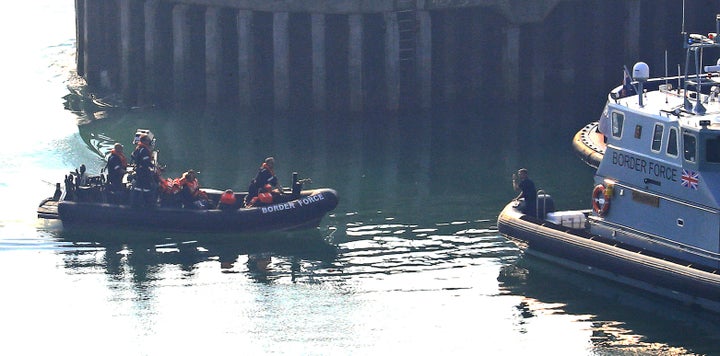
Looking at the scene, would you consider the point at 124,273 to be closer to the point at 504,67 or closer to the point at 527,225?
the point at 527,225

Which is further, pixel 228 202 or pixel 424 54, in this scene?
pixel 424 54

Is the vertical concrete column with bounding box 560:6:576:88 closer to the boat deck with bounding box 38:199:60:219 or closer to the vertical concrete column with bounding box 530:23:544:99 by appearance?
the vertical concrete column with bounding box 530:23:544:99

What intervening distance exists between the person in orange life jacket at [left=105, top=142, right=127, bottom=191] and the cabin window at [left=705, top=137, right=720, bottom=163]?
1028 centimetres

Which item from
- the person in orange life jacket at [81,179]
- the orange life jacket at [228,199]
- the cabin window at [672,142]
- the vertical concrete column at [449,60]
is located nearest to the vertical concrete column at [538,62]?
the vertical concrete column at [449,60]

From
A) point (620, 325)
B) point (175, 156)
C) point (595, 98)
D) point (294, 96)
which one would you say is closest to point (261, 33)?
point (294, 96)

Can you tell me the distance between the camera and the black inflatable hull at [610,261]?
64.7ft

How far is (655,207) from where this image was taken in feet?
68.9

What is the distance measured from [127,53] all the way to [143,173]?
1177 cm

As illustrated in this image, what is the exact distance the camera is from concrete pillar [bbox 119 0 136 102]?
117ft

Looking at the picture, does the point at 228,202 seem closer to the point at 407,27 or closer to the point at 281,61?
the point at 281,61

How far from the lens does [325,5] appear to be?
32.6 m

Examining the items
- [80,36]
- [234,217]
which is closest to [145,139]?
[234,217]

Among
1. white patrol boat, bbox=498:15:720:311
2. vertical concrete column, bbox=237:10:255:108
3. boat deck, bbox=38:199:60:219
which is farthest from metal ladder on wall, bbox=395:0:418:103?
white patrol boat, bbox=498:15:720:311

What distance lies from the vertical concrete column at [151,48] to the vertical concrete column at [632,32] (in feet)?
37.1
